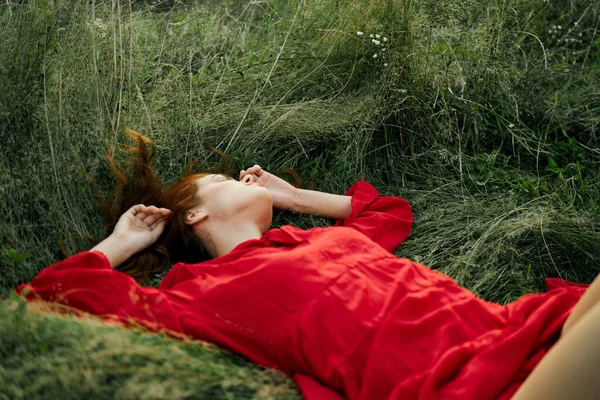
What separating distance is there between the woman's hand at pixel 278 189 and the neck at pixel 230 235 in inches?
16.7

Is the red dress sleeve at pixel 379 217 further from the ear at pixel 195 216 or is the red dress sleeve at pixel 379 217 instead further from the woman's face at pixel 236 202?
the ear at pixel 195 216

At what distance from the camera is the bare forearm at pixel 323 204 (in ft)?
10.5

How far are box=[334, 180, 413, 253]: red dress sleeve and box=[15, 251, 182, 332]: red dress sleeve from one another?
0.94 m

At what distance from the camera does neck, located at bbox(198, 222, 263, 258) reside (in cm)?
277

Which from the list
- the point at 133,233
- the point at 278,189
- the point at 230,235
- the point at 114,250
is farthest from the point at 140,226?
the point at 278,189

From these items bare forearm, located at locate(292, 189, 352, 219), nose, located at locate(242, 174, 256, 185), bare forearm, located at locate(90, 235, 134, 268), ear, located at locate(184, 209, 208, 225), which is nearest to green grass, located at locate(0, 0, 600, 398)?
bare forearm, located at locate(292, 189, 352, 219)

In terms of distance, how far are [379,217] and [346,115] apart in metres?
0.74

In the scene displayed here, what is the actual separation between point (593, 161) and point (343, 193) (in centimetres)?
128

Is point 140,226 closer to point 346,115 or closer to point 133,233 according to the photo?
point 133,233

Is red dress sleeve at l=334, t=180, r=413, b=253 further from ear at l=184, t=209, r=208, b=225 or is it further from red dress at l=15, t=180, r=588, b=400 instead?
ear at l=184, t=209, r=208, b=225

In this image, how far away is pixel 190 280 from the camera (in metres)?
2.53

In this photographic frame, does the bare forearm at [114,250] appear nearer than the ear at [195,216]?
Yes

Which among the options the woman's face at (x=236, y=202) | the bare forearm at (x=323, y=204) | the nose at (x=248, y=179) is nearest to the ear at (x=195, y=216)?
the woman's face at (x=236, y=202)

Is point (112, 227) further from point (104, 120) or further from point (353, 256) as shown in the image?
point (353, 256)
